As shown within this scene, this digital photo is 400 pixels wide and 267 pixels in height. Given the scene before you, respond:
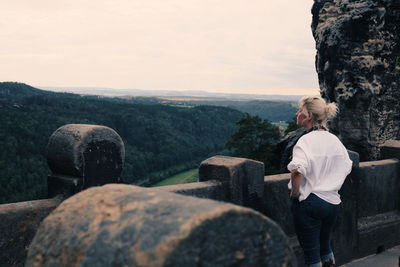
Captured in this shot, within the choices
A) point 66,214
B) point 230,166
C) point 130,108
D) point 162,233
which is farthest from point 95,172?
point 130,108

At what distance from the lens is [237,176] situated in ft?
13.1

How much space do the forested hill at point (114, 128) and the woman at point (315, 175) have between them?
3855 cm

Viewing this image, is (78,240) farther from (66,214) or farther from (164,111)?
(164,111)

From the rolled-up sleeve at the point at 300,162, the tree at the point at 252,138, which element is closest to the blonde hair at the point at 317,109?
the rolled-up sleeve at the point at 300,162

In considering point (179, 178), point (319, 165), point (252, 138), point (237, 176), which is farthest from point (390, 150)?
point (179, 178)

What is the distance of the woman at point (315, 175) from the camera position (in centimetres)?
321

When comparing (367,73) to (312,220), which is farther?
(367,73)

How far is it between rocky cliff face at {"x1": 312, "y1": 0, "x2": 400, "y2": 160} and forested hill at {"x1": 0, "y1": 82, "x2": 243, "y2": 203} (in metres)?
35.7

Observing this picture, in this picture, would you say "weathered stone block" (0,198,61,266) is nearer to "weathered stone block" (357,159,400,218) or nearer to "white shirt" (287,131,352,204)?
"white shirt" (287,131,352,204)

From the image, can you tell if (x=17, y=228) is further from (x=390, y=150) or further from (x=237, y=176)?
(x=390, y=150)

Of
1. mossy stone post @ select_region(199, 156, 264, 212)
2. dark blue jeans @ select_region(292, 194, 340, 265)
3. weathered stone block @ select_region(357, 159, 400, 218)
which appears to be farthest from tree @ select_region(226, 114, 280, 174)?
dark blue jeans @ select_region(292, 194, 340, 265)

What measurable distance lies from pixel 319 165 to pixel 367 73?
4.68 meters

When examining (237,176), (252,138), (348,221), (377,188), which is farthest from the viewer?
(252,138)

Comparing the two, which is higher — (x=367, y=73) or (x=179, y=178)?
(x=367, y=73)
